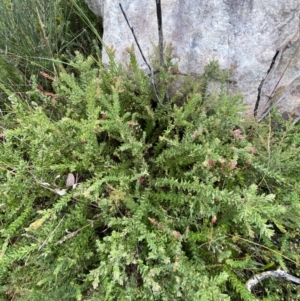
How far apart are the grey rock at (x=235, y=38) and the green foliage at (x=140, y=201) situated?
14cm

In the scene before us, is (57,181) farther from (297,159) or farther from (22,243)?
(297,159)

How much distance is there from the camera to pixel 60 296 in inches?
63.0

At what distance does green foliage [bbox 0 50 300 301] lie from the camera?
1.53 metres

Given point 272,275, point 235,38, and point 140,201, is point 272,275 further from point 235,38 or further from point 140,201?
point 235,38

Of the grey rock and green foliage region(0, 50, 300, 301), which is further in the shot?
the grey rock

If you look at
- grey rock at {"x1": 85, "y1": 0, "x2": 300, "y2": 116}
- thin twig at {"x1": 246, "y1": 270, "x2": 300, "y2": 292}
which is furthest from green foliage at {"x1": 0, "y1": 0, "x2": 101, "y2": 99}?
thin twig at {"x1": 246, "y1": 270, "x2": 300, "y2": 292}

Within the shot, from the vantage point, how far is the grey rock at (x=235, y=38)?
1.75 metres

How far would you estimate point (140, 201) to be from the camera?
5.39 ft

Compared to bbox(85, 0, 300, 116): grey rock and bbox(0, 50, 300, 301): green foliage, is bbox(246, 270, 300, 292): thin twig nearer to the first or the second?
bbox(0, 50, 300, 301): green foliage

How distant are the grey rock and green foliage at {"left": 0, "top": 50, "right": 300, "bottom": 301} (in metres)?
0.14

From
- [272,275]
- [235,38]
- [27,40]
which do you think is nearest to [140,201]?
[272,275]

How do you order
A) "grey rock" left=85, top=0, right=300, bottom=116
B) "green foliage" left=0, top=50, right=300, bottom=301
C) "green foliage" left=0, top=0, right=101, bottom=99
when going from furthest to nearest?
"green foliage" left=0, top=0, right=101, bottom=99, "grey rock" left=85, top=0, right=300, bottom=116, "green foliage" left=0, top=50, right=300, bottom=301

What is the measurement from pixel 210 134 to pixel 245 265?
0.62 meters

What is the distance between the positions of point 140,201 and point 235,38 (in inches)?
37.8
